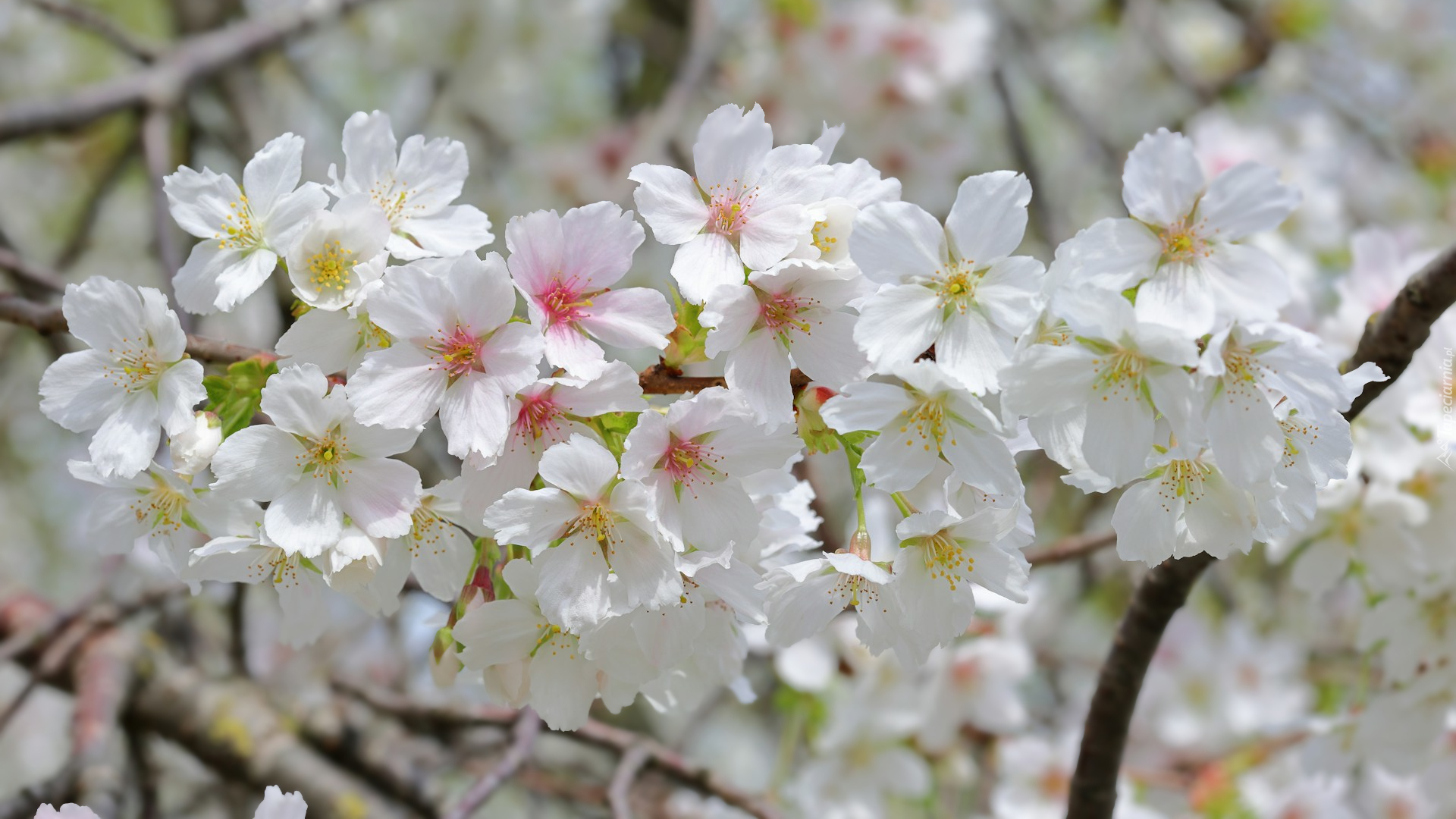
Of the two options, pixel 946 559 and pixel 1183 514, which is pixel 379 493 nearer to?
pixel 946 559

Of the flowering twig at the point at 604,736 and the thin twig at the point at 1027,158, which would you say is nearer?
the flowering twig at the point at 604,736

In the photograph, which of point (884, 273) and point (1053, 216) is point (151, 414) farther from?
point (1053, 216)

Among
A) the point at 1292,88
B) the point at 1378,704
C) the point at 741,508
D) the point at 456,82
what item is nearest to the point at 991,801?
the point at 1378,704

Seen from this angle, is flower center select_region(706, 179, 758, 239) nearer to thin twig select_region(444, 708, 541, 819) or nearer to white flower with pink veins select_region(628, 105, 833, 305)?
white flower with pink veins select_region(628, 105, 833, 305)

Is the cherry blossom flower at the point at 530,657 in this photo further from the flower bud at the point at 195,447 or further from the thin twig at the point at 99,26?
the thin twig at the point at 99,26

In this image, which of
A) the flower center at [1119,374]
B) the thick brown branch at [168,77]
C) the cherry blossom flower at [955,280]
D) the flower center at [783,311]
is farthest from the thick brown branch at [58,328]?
the thick brown branch at [168,77]
